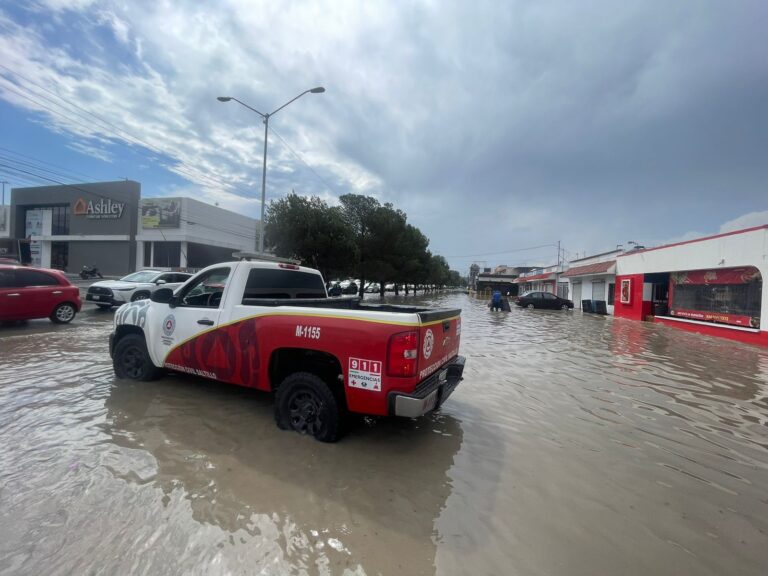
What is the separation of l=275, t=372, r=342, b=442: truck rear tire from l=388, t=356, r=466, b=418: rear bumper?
0.72 metres

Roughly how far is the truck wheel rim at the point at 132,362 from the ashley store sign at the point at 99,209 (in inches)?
1574

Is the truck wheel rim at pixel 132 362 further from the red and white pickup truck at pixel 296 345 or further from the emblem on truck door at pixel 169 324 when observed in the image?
the emblem on truck door at pixel 169 324

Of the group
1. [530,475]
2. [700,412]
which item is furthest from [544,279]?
[530,475]

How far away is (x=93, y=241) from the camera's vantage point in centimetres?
3912

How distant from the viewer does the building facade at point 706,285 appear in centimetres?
1434

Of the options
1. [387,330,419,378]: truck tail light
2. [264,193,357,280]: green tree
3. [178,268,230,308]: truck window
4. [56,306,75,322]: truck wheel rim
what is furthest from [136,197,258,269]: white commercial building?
[387,330,419,378]: truck tail light

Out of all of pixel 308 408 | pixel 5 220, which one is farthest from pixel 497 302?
pixel 5 220

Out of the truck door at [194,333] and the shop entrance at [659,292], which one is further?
the shop entrance at [659,292]

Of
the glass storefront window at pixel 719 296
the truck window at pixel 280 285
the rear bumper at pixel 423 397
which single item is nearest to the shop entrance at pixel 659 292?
the glass storefront window at pixel 719 296

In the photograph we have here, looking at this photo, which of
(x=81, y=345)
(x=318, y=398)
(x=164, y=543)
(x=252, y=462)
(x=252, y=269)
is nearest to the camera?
(x=164, y=543)

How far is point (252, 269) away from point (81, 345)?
6108 mm

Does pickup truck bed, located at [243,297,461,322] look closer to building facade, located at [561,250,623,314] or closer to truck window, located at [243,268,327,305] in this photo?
truck window, located at [243,268,327,305]

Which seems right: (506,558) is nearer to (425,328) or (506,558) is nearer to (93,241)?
(425,328)

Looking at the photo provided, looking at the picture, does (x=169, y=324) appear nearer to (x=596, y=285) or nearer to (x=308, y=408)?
(x=308, y=408)
